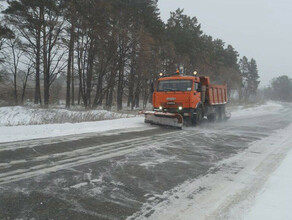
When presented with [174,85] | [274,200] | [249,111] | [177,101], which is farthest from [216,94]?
[249,111]

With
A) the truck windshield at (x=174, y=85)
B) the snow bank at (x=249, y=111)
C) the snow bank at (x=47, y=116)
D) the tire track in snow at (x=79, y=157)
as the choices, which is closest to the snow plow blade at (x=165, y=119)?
the truck windshield at (x=174, y=85)

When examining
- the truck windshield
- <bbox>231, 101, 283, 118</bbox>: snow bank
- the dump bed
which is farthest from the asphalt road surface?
<bbox>231, 101, 283, 118</bbox>: snow bank

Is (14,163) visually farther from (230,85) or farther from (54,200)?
(230,85)

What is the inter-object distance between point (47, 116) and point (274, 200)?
43.8ft

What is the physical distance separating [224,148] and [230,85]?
5406cm

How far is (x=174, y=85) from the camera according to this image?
A: 48.9 ft

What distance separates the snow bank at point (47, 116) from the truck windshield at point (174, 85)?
12.5 feet

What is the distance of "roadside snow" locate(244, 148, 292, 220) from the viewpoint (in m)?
3.80

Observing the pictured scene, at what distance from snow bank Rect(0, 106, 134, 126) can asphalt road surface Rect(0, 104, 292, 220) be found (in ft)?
16.4

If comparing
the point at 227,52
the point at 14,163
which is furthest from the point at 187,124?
the point at 227,52

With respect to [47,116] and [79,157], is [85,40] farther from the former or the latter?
[79,157]

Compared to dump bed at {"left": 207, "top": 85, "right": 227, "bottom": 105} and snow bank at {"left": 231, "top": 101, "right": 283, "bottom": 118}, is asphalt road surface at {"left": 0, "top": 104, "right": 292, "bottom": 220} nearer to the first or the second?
dump bed at {"left": 207, "top": 85, "right": 227, "bottom": 105}

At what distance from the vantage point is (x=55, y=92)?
151 ft

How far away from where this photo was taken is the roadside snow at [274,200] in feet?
12.5
